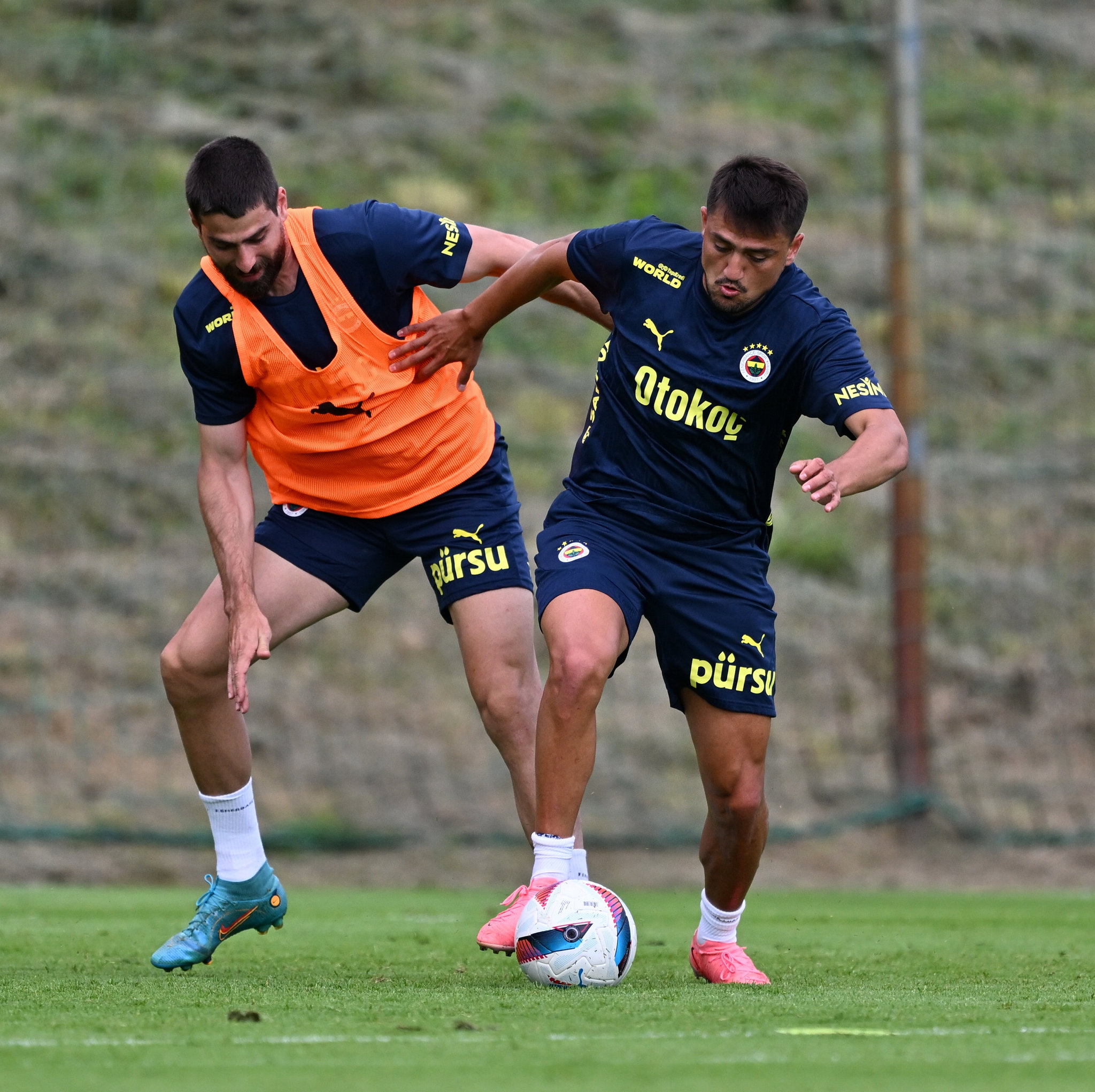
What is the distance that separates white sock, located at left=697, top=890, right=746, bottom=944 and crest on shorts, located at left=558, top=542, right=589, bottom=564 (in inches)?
42.0

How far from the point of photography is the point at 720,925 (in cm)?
484

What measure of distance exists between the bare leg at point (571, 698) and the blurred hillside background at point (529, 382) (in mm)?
5781

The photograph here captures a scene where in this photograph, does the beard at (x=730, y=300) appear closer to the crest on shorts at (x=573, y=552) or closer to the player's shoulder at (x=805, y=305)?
the player's shoulder at (x=805, y=305)

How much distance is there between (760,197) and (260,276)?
149 cm

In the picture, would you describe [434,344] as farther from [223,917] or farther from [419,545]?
[223,917]

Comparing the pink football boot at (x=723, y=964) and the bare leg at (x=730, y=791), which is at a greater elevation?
the bare leg at (x=730, y=791)

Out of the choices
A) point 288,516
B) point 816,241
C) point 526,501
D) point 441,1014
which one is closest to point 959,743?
point 526,501

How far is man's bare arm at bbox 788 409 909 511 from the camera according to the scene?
13.3ft

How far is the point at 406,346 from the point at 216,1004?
2.13m

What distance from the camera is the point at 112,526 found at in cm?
1268

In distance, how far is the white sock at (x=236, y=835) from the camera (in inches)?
201

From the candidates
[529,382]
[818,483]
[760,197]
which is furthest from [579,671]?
[529,382]

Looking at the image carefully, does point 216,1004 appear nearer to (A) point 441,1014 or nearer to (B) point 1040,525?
(A) point 441,1014

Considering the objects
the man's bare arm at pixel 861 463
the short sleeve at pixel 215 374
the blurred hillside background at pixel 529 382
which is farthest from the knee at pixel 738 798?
the blurred hillside background at pixel 529 382
